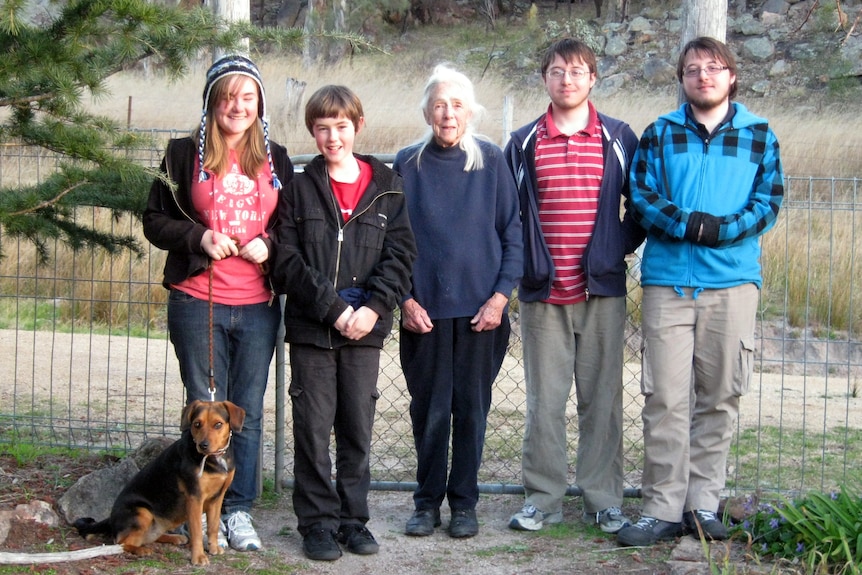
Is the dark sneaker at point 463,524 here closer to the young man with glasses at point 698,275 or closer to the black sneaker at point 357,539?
the black sneaker at point 357,539

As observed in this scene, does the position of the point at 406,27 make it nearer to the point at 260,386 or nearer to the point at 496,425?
the point at 496,425

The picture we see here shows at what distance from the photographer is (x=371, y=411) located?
466cm

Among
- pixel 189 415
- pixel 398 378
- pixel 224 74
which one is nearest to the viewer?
pixel 189 415

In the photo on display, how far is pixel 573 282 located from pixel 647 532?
1214mm

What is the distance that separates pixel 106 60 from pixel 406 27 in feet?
103

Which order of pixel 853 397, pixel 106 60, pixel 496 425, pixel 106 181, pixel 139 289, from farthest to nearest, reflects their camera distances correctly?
pixel 139 289 → pixel 853 397 → pixel 496 425 → pixel 106 181 → pixel 106 60

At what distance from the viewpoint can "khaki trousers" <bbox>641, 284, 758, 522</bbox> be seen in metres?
4.58

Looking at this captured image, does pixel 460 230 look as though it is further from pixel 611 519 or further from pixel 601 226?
pixel 611 519

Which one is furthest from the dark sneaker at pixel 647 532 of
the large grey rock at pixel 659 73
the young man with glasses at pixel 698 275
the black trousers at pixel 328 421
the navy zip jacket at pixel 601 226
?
the large grey rock at pixel 659 73

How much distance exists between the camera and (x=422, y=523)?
4859mm

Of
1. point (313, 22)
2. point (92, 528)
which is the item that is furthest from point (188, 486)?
point (313, 22)

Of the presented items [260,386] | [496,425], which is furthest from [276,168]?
[496,425]

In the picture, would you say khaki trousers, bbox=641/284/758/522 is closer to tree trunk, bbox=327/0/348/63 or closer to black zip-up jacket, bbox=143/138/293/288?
black zip-up jacket, bbox=143/138/293/288

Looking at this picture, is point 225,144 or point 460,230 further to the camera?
point 460,230
